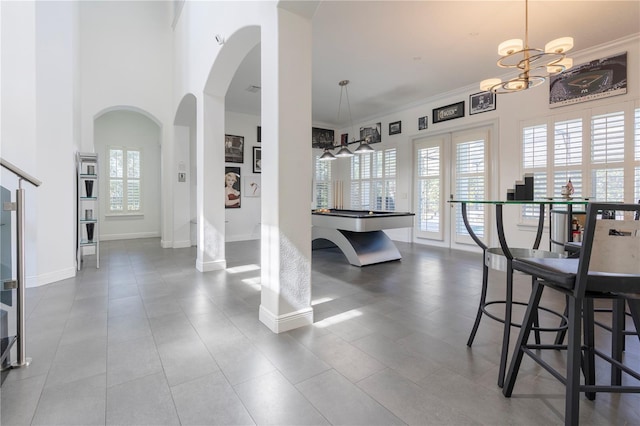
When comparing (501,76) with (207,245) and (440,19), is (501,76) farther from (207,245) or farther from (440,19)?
(207,245)

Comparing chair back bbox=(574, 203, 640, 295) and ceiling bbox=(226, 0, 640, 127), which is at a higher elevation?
ceiling bbox=(226, 0, 640, 127)

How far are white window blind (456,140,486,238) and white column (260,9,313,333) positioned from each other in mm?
4767

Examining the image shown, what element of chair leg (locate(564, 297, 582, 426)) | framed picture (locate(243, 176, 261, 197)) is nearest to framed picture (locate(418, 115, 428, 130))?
framed picture (locate(243, 176, 261, 197))

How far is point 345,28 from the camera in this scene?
4137 millimetres

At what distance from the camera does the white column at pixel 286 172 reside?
248 centimetres

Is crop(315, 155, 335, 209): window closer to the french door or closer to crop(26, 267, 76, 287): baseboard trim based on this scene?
the french door

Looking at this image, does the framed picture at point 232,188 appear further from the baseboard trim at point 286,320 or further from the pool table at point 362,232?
the baseboard trim at point 286,320

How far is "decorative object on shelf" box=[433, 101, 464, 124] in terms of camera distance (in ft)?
20.8

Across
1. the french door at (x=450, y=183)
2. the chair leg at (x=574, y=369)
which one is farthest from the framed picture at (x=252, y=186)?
the chair leg at (x=574, y=369)

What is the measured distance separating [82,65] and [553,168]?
8620mm

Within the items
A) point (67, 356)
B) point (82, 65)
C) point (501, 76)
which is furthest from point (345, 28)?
point (82, 65)

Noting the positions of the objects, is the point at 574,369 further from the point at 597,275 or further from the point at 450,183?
Answer: the point at 450,183

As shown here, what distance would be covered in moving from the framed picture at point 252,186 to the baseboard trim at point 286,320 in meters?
5.71

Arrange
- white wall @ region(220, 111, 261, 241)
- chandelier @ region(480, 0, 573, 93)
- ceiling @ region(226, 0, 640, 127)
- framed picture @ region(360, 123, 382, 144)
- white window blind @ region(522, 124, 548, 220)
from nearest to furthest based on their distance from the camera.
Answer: chandelier @ region(480, 0, 573, 93) < ceiling @ region(226, 0, 640, 127) < white window blind @ region(522, 124, 548, 220) < white wall @ region(220, 111, 261, 241) < framed picture @ region(360, 123, 382, 144)
